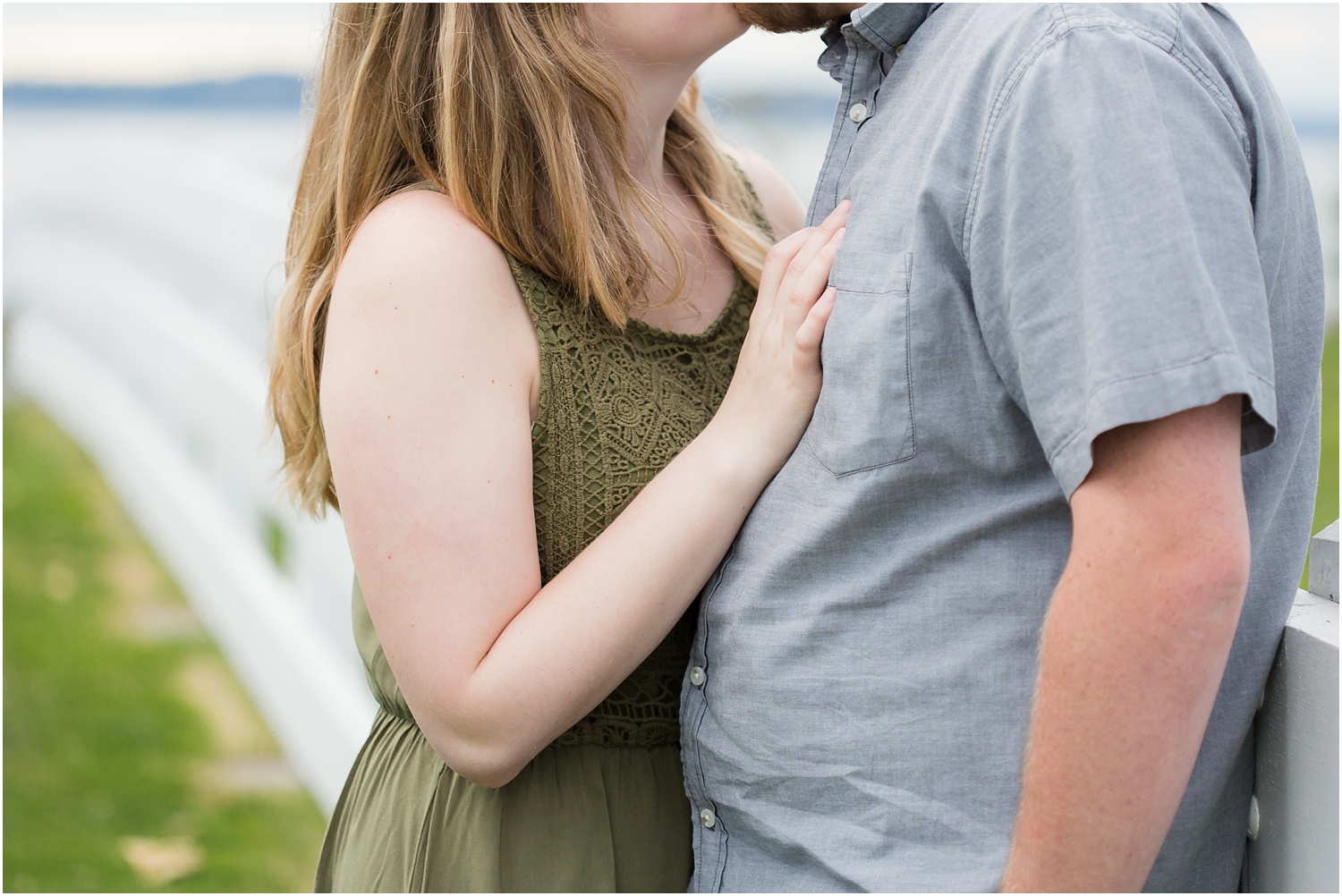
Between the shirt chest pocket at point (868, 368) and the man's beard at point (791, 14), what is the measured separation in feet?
1.26

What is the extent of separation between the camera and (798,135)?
3971 mm

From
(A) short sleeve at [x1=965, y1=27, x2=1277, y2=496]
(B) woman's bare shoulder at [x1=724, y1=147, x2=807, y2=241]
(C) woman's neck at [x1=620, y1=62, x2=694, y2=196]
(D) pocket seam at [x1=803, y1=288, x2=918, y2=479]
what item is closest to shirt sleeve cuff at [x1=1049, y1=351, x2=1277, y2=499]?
(A) short sleeve at [x1=965, y1=27, x2=1277, y2=496]

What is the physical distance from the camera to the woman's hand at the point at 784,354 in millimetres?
1174

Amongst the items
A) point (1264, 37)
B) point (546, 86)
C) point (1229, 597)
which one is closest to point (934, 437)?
point (1229, 597)

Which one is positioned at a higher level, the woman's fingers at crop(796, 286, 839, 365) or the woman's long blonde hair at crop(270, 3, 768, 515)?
the woman's long blonde hair at crop(270, 3, 768, 515)

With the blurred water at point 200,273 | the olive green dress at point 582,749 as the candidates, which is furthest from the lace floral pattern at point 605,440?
the blurred water at point 200,273

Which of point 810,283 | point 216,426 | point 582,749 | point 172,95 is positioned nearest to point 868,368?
point 810,283

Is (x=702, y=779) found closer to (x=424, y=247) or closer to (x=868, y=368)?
(x=868, y=368)

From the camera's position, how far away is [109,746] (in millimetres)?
3389

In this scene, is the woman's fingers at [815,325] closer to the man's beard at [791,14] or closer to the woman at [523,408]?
the woman at [523,408]

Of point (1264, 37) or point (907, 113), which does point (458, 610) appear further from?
point (1264, 37)

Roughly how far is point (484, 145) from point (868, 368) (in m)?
0.62

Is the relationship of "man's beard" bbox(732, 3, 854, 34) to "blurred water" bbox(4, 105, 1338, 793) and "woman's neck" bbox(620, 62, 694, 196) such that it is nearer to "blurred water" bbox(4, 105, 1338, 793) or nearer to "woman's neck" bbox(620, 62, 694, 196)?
"woman's neck" bbox(620, 62, 694, 196)

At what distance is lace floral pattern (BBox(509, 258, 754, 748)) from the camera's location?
1.35m
